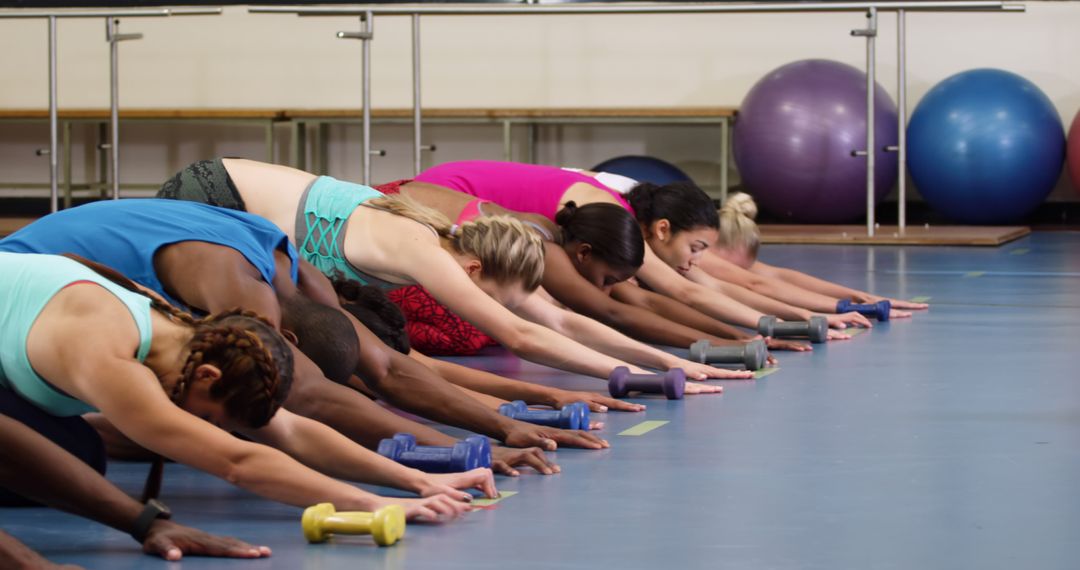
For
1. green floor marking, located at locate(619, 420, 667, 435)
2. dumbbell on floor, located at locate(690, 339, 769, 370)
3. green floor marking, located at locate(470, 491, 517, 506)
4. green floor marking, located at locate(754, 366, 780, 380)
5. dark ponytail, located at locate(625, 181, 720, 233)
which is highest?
dark ponytail, located at locate(625, 181, 720, 233)

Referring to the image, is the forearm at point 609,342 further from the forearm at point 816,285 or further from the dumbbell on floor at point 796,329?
the forearm at point 816,285

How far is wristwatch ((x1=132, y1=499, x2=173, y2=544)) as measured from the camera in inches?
79.7

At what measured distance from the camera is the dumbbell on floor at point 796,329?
4.43m

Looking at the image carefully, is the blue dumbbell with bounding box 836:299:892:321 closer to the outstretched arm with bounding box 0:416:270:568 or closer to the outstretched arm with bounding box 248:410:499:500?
the outstretched arm with bounding box 248:410:499:500

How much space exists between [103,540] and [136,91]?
340 inches

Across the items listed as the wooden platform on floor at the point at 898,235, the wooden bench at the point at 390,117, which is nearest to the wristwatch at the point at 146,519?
the wooden platform on floor at the point at 898,235

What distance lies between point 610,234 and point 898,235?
179 inches

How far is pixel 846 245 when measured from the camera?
312 inches

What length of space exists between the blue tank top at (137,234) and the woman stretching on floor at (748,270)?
Answer: 101 inches

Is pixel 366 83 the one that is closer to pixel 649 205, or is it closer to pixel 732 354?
pixel 649 205

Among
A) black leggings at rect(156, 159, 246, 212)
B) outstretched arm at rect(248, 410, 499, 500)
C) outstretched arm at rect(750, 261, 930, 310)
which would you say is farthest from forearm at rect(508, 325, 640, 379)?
outstretched arm at rect(750, 261, 930, 310)

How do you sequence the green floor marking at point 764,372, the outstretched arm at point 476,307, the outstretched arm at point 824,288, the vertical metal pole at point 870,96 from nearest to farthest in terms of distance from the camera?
the outstretched arm at point 476,307 → the green floor marking at point 764,372 → the outstretched arm at point 824,288 → the vertical metal pole at point 870,96

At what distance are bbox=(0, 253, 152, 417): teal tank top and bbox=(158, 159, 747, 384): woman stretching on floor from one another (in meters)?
1.04

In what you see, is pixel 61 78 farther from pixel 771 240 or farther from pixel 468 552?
pixel 468 552
